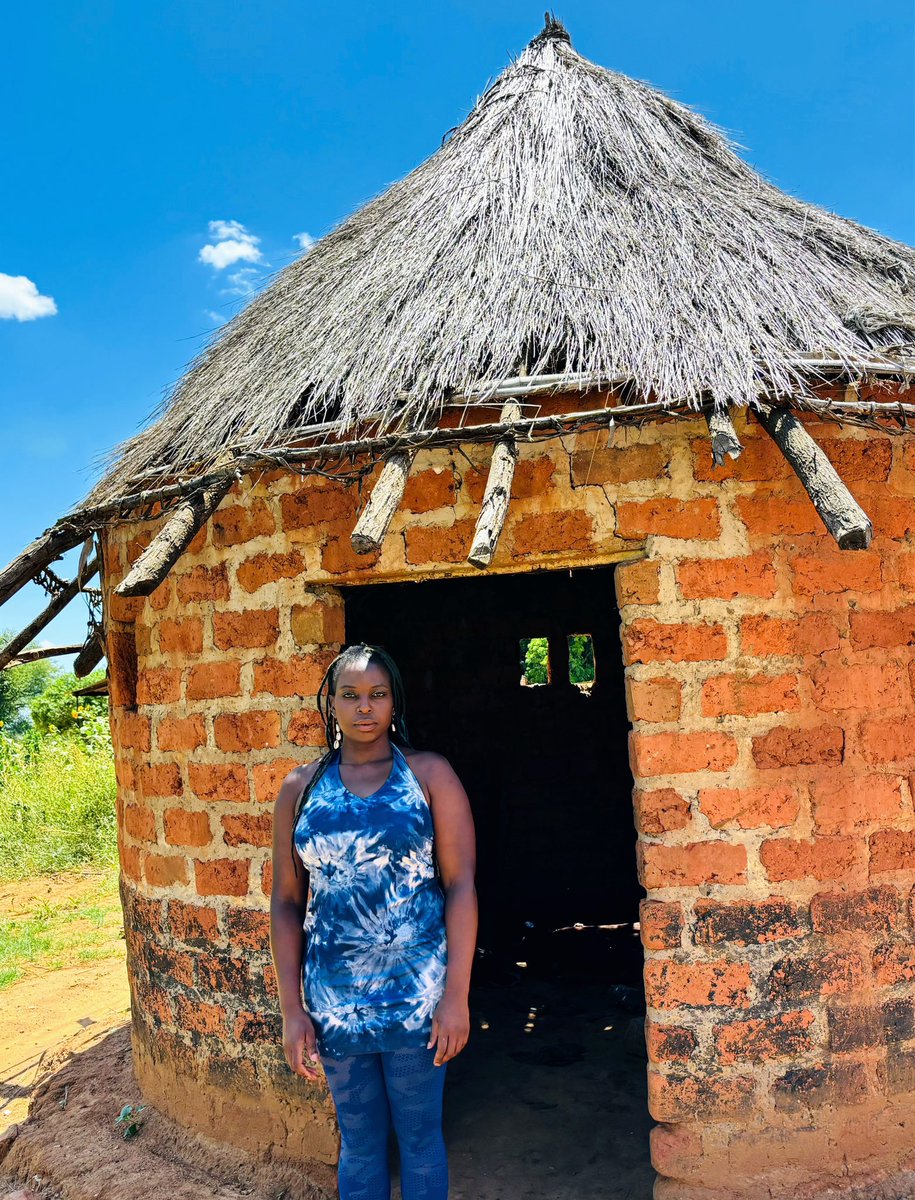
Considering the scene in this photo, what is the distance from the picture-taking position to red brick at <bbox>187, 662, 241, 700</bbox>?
3.21 m

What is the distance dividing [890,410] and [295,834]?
2072mm

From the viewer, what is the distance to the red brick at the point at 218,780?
3.18 m

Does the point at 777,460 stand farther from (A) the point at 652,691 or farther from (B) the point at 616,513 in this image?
(A) the point at 652,691

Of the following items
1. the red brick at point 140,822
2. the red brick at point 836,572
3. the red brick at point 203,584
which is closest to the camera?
the red brick at point 836,572

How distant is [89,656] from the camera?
4.52m

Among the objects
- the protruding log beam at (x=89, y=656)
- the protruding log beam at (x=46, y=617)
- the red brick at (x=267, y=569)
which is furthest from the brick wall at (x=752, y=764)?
the protruding log beam at (x=89, y=656)

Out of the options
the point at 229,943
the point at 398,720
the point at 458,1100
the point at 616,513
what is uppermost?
the point at 616,513

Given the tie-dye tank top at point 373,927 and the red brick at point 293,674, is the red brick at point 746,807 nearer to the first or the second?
the tie-dye tank top at point 373,927

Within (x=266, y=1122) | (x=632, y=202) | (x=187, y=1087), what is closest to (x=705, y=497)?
(x=632, y=202)

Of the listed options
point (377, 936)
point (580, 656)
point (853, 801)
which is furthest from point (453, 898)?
point (580, 656)

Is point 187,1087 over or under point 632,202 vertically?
under

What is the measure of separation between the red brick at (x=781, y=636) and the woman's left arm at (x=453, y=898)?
1.05 meters

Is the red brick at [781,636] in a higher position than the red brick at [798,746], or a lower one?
higher

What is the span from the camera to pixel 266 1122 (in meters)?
3.13
